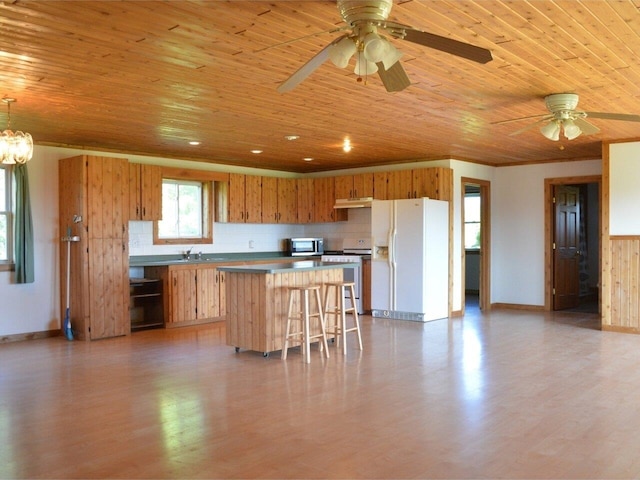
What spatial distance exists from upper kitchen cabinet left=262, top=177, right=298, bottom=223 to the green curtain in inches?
144

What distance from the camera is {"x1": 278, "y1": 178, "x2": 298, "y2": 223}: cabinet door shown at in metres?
9.90

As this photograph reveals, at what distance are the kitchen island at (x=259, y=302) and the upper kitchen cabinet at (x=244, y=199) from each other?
308 centimetres

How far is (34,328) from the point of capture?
23.5ft

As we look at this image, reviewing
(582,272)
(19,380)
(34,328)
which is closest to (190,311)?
(34,328)

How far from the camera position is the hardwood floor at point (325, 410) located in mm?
3182

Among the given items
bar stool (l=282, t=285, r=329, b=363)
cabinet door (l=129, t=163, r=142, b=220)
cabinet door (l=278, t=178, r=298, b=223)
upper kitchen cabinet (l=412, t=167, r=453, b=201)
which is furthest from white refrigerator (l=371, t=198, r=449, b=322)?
cabinet door (l=129, t=163, r=142, b=220)

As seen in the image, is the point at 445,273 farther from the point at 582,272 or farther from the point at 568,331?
the point at 582,272

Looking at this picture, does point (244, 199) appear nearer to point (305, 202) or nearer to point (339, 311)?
point (305, 202)

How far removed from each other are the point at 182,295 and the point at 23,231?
2113 mm

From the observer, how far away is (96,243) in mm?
7039

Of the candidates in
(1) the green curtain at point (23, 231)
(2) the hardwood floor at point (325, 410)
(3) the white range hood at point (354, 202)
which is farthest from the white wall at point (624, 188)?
(1) the green curtain at point (23, 231)

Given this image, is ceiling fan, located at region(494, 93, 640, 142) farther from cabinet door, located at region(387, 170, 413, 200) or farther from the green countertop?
the green countertop

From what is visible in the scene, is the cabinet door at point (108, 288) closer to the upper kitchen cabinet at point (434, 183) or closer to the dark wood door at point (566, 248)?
the upper kitchen cabinet at point (434, 183)

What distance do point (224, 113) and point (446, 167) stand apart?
13.7 feet
